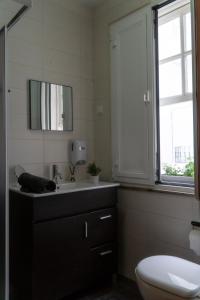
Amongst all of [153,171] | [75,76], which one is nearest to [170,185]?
[153,171]

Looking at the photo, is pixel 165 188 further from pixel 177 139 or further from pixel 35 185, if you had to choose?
pixel 35 185

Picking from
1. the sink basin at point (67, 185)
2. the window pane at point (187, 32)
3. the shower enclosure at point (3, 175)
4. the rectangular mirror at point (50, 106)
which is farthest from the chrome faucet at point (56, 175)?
the window pane at point (187, 32)

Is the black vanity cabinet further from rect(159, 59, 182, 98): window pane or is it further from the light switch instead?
rect(159, 59, 182, 98): window pane

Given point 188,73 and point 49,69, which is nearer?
point 188,73

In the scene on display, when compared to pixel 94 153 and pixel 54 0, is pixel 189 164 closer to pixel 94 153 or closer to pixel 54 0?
pixel 94 153

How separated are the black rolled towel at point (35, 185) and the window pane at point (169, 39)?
135 cm

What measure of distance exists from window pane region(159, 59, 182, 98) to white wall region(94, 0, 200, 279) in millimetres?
549

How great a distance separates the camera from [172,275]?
4.59 ft

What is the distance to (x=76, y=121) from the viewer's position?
8.38 feet

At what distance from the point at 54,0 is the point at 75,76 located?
27.2 inches

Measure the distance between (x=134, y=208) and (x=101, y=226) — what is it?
0.33m

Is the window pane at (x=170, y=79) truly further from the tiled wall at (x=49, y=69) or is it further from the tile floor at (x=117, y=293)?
the tile floor at (x=117, y=293)

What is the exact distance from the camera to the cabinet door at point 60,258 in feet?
5.85

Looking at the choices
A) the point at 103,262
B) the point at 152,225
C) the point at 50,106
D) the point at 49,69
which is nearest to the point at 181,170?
the point at 152,225
